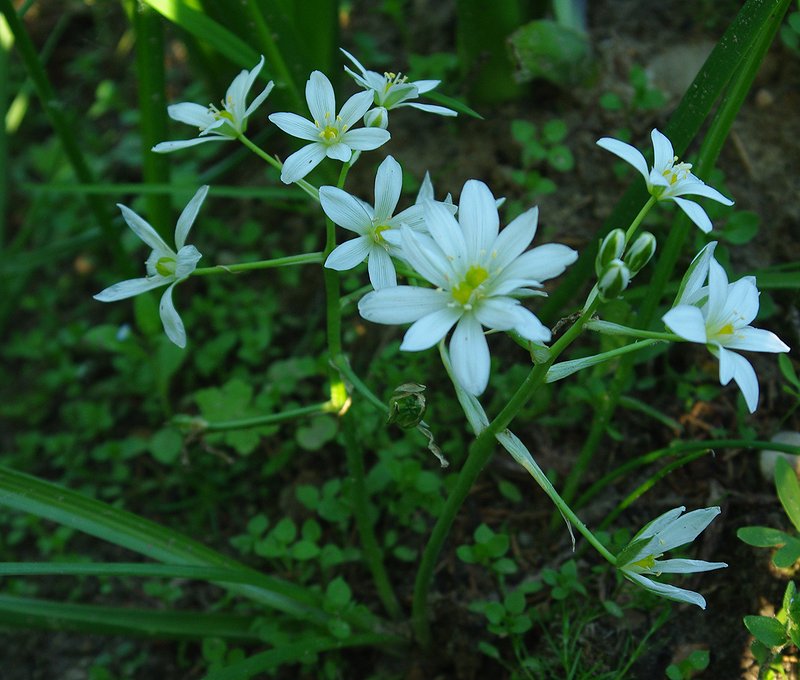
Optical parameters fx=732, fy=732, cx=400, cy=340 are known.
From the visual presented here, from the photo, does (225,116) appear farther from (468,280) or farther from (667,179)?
(667,179)

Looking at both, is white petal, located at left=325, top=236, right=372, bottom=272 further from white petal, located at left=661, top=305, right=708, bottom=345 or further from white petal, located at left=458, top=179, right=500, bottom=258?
white petal, located at left=661, top=305, right=708, bottom=345

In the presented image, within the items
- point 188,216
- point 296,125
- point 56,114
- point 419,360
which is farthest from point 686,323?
point 56,114

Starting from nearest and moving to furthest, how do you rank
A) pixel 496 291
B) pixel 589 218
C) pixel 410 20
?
pixel 496 291
pixel 589 218
pixel 410 20

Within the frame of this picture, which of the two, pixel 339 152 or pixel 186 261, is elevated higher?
pixel 339 152

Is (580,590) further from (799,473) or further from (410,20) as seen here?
(410,20)

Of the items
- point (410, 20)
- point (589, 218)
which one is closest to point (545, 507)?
point (589, 218)

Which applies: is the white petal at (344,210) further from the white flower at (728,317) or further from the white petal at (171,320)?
the white flower at (728,317)

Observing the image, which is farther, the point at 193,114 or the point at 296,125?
the point at 193,114
